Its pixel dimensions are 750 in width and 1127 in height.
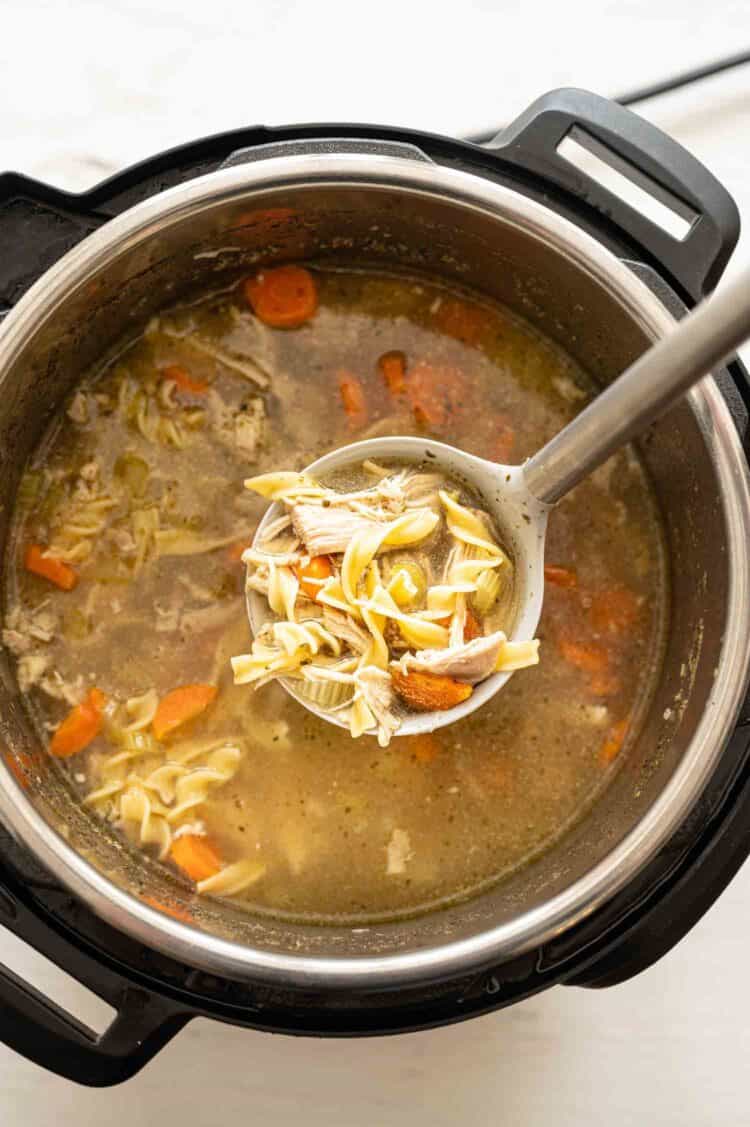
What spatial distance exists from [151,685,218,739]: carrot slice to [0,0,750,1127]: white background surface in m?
0.59

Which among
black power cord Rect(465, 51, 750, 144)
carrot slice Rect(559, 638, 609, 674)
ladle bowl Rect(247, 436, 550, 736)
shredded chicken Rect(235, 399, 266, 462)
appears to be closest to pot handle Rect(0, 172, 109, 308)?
shredded chicken Rect(235, 399, 266, 462)

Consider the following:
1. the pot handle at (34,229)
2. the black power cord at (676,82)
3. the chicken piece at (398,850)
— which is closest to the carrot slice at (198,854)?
the chicken piece at (398,850)

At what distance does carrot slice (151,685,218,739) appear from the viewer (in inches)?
74.6

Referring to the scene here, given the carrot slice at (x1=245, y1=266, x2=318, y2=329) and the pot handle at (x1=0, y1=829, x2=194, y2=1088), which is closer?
the pot handle at (x1=0, y1=829, x2=194, y2=1088)

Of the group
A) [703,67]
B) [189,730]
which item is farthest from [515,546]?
[703,67]

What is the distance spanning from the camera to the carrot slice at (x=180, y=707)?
6.22 ft

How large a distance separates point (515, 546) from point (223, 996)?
2.87 ft

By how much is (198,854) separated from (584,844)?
68 cm

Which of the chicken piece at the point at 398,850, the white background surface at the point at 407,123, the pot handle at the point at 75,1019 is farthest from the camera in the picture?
the white background surface at the point at 407,123

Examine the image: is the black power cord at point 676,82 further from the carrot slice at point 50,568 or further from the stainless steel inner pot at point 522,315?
the carrot slice at point 50,568

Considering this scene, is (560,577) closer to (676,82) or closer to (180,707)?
(180,707)

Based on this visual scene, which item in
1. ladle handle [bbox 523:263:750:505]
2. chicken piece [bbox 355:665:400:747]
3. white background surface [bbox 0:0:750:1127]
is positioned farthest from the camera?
white background surface [bbox 0:0:750:1127]

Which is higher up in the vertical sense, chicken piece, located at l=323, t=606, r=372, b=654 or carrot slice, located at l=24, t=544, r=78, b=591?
carrot slice, located at l=24, t=544, r=78, b=591

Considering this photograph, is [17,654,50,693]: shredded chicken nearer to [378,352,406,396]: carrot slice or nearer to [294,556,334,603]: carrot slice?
[294,556,334,603]: carrot slice
